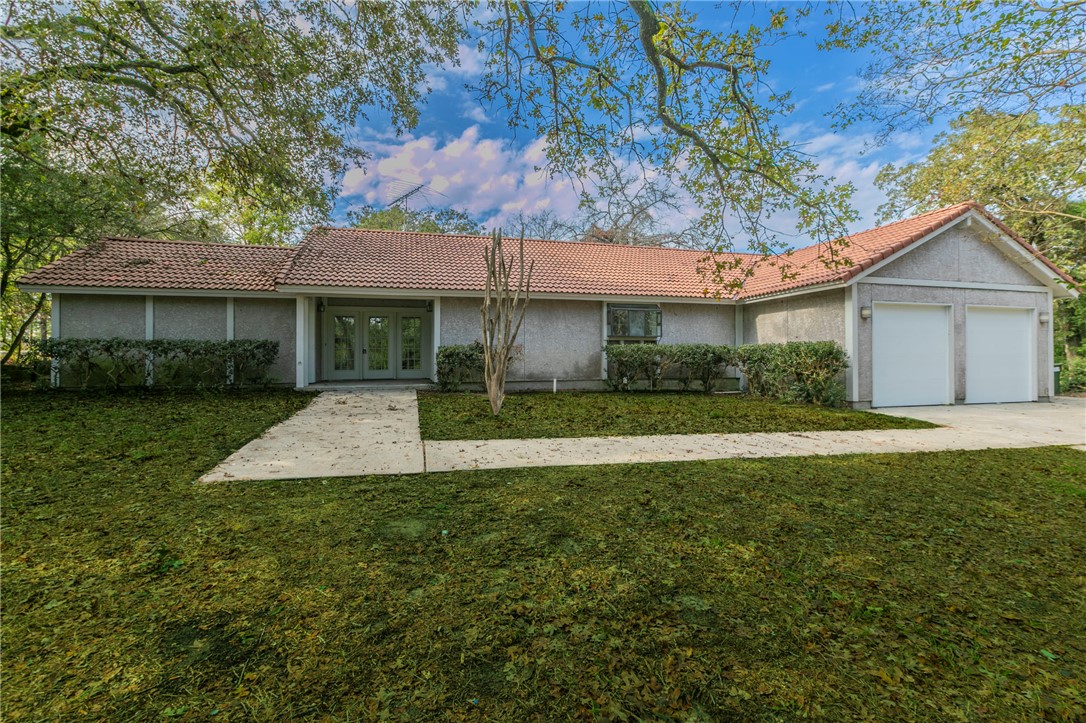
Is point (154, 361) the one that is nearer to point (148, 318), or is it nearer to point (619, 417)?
point (148, 318)

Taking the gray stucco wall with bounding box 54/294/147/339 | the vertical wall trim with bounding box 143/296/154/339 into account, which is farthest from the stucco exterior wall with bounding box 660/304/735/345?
the gray stucco wall with bounding box 54/294/147/339

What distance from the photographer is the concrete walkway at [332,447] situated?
15.4ft

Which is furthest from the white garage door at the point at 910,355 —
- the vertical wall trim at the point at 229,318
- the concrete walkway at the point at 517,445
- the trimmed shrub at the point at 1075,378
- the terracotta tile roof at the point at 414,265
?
the vertical wall trim at the point at 229,318

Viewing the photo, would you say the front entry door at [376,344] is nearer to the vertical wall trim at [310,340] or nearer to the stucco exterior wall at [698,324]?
the vertical wall trim at [310,340]

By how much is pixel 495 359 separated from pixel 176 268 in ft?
34.7

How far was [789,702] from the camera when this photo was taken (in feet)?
5.44

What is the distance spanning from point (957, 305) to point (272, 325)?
59.1ft

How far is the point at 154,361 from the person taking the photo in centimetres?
1153

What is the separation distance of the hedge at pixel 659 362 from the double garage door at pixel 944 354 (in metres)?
3.53

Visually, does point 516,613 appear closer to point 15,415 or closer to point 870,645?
point 870,645

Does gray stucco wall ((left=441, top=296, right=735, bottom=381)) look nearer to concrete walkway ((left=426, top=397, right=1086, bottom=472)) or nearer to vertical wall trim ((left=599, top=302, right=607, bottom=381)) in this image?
vertical wall trim ((left=599, top=302, right=607, bottom=381))

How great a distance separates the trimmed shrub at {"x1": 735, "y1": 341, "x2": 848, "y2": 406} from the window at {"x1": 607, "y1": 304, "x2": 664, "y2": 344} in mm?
3101

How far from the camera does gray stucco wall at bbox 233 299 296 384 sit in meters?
12.6

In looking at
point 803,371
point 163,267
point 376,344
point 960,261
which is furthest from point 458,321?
point 960,261
